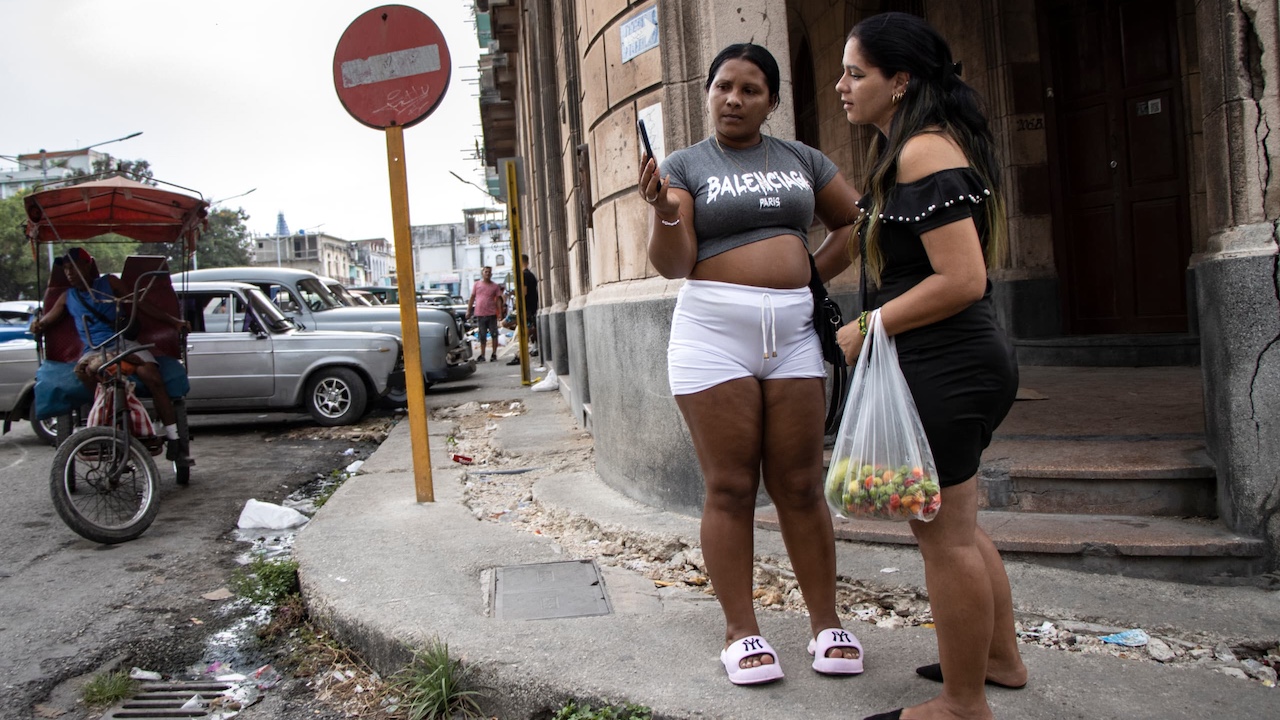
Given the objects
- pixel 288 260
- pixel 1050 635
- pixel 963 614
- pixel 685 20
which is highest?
pixel 288 260

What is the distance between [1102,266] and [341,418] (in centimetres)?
776

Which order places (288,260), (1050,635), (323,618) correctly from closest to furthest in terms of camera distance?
1. (1050,635)
2. (323,618)
3. (288,260)

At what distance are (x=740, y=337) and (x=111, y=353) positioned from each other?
5090 mm

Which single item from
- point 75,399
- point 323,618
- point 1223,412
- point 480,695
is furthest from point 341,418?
point 1223,412

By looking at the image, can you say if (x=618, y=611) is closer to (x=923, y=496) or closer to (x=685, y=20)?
(x=923, y=496)

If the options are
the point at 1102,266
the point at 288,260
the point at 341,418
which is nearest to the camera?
the point at 1102,266

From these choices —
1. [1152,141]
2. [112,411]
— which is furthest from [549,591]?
[1152,141]

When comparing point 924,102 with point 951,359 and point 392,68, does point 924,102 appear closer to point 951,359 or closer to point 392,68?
point 951,359

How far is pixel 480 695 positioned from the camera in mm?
3057

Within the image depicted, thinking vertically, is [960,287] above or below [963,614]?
above

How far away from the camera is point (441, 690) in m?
3.06

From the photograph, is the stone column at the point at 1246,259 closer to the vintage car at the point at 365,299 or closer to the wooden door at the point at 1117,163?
the wooden door at the point at 1117,163

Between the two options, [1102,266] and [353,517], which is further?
[1102,266]

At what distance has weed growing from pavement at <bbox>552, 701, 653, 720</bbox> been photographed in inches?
108
